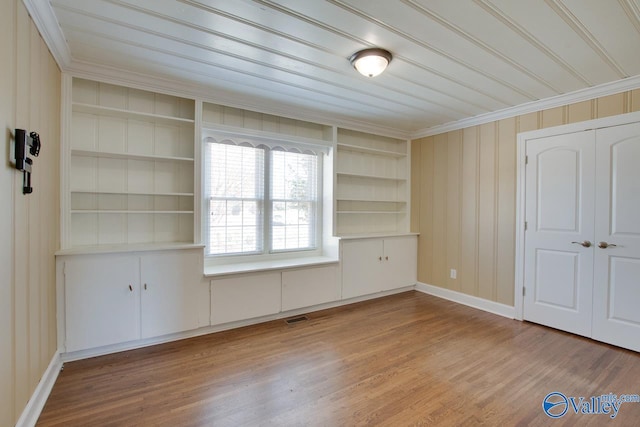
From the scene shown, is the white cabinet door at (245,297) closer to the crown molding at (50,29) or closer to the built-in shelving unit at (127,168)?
the built-in shelving unit at (127,168)

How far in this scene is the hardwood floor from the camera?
6.19 ft

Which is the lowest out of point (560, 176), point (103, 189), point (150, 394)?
point (150, 394)

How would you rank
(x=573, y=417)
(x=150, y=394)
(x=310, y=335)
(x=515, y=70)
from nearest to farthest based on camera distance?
(x=573, y=417) < (x=150, y=394) < (x=515, y=70) < (x=310, y=335)

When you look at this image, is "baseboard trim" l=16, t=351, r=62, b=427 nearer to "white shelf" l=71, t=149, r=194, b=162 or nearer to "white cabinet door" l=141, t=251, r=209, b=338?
"white cabinet door" l=141, t=251, r=209, b=338

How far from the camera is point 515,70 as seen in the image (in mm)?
2609

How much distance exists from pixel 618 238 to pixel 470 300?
1.70 metres

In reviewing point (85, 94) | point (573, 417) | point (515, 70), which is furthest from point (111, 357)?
point (515, 70)

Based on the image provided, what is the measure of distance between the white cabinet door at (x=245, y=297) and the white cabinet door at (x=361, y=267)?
3.28ft

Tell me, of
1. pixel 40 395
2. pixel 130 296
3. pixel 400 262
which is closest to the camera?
pixel 40 395

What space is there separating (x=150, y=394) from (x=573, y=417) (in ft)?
9.05

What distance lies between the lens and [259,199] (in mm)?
3713

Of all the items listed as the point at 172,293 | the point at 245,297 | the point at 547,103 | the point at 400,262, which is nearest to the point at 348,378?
the point at 245,297

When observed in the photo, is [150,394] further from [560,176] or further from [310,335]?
[560,176]

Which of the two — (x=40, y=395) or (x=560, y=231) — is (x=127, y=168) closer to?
(x=40, y=395)
